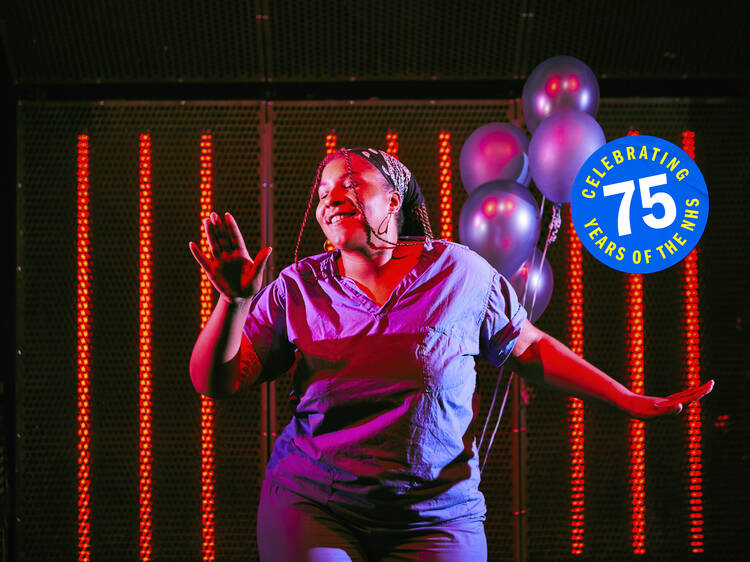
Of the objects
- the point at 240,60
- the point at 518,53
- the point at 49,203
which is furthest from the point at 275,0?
the point at 49,203

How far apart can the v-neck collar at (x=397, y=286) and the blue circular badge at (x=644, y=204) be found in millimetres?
911

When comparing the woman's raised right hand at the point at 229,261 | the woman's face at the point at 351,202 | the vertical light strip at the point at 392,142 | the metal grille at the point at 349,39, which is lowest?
the woman's raised right hand at the point at 229,261

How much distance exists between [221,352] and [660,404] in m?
1.08

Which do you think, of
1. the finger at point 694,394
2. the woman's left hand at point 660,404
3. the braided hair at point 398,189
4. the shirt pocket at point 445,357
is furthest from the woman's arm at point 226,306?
the finger at point 694,394

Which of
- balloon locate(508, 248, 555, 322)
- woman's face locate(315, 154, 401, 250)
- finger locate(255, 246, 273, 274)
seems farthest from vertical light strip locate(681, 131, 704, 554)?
finger locate(255, 246, 273, 274)

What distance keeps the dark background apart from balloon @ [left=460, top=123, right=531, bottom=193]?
1.44 feet

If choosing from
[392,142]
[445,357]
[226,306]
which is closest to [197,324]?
[392,142]

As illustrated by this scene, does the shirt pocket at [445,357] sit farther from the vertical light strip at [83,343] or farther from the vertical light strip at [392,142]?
the vertical light strip at [83,343]

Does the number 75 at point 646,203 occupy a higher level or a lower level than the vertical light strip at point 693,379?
higher

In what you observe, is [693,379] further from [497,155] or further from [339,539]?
[339,539]

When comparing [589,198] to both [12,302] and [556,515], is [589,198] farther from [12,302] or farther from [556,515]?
[12,302]

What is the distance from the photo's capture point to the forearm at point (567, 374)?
1531 millimetres

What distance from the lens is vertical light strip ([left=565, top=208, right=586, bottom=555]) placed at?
2.78 meters

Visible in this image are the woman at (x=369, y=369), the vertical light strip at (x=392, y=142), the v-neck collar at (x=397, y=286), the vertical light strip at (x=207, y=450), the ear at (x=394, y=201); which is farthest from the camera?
the vertical light strip at (x=392, y=142)
